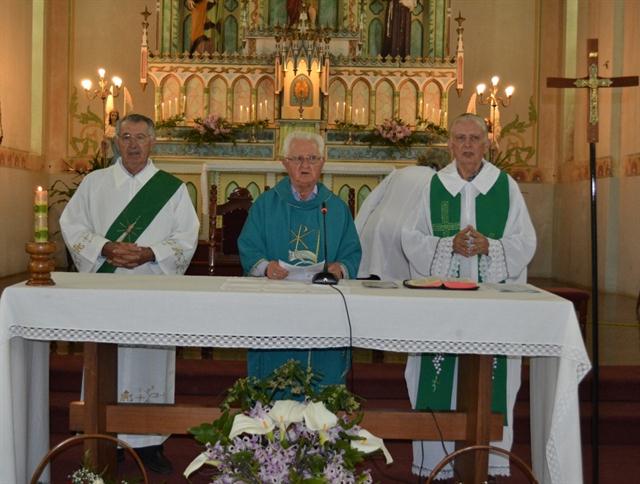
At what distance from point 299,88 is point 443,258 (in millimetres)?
6450

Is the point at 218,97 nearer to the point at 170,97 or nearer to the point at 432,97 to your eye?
the point at 170,97

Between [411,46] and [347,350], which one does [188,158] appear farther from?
[347,350]

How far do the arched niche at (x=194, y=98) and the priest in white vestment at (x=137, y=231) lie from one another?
625cm

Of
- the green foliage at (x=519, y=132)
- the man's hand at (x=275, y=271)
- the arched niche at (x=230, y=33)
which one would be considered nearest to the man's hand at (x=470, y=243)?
the man's hand at (x=275, y=271)

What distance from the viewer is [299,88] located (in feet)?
34.8

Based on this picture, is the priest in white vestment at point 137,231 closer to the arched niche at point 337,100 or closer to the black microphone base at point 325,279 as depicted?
the black microphone base at point 325,279

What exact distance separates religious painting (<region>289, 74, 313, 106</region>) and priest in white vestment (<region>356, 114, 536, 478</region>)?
6040mm

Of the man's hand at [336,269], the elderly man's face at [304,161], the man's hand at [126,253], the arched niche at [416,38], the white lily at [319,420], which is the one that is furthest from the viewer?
the arched niche at [416,38]

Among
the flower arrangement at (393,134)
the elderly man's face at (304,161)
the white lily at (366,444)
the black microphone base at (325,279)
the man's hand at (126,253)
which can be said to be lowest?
the white lily at (366,444)

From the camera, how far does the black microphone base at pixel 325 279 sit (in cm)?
394

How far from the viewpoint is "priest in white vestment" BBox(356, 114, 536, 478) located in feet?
14.7

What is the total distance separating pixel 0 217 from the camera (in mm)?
11609

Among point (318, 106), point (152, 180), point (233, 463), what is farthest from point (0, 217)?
point (233, 463)

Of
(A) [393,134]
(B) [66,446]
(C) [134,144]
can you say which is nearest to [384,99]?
(A) [393,134]
